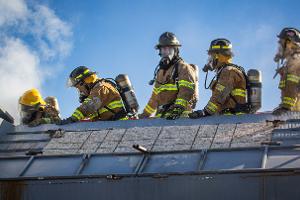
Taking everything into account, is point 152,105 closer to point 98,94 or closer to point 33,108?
point 98,94

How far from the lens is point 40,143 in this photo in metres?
9.70

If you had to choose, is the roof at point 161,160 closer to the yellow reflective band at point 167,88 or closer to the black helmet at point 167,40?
the yellow reflective band at point 167,88

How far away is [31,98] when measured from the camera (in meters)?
13.2

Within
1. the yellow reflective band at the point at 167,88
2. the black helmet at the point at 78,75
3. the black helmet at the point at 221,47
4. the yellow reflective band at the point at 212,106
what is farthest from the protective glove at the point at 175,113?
the black helmet at the point at 78,75

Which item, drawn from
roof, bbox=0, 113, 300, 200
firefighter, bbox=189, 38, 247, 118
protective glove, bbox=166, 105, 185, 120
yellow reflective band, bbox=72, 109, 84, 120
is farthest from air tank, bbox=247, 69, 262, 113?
yellow reflective band, bbox=72, 109, 84, 120

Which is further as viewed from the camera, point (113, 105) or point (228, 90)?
point (113, 105)

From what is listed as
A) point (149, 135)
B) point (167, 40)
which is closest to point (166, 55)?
point (167, 40)

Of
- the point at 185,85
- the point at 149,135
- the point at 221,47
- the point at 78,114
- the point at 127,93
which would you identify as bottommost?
the point at 149,135

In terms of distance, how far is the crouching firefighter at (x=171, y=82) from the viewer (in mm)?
10998

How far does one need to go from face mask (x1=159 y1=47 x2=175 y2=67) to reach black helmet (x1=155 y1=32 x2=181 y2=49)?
9cm

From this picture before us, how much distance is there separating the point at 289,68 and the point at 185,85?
1.78 meters

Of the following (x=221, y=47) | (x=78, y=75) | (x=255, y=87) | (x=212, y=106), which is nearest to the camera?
(x=212, y=106)

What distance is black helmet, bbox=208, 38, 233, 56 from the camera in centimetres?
1116

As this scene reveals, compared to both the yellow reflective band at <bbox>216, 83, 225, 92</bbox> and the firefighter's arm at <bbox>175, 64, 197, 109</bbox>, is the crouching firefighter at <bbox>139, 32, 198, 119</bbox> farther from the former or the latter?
the yellow reflective band at <bbox>216, 83, 225, 92</bbox>
